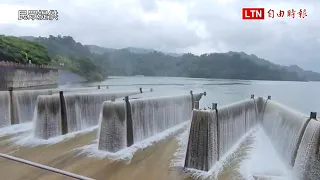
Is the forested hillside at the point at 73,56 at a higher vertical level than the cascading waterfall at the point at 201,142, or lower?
higher

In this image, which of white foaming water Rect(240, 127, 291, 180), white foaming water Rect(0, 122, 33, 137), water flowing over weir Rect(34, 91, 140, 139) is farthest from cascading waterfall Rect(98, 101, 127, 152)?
white foaming water Rect(0, 122, 33, 137)

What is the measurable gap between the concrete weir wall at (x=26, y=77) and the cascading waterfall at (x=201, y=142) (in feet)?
75.8

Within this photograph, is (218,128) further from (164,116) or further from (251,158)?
(164,116)

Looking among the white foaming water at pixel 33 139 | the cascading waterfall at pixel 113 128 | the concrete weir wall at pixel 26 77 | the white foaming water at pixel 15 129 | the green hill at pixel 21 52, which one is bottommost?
the white foaming water at pixel 33 139

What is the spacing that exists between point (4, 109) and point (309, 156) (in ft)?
39.5

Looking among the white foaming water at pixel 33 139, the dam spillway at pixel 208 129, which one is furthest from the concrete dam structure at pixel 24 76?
the dam spillway at pixel 208 129

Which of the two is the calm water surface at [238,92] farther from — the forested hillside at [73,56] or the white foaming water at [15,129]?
the forested hillside at [73,56]

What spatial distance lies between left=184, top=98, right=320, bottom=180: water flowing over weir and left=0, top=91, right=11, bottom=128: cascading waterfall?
8962mm

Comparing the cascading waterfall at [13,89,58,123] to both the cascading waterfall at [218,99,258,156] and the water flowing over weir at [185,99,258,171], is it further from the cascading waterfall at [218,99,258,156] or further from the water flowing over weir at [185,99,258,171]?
the cascading waterfall at [218,99,258,156]

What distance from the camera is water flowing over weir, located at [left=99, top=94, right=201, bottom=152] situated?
903 centimetres

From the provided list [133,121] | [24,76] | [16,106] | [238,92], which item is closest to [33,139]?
[16,106]

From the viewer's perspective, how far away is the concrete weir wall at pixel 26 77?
1021 inches

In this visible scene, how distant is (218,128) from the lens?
8078mm

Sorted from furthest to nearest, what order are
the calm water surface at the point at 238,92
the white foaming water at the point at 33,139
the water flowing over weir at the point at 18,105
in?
the calm water surface at the point at 238,92
the water flowing over weir at the point at 18,105
the white foaming water at the point at 33,139
